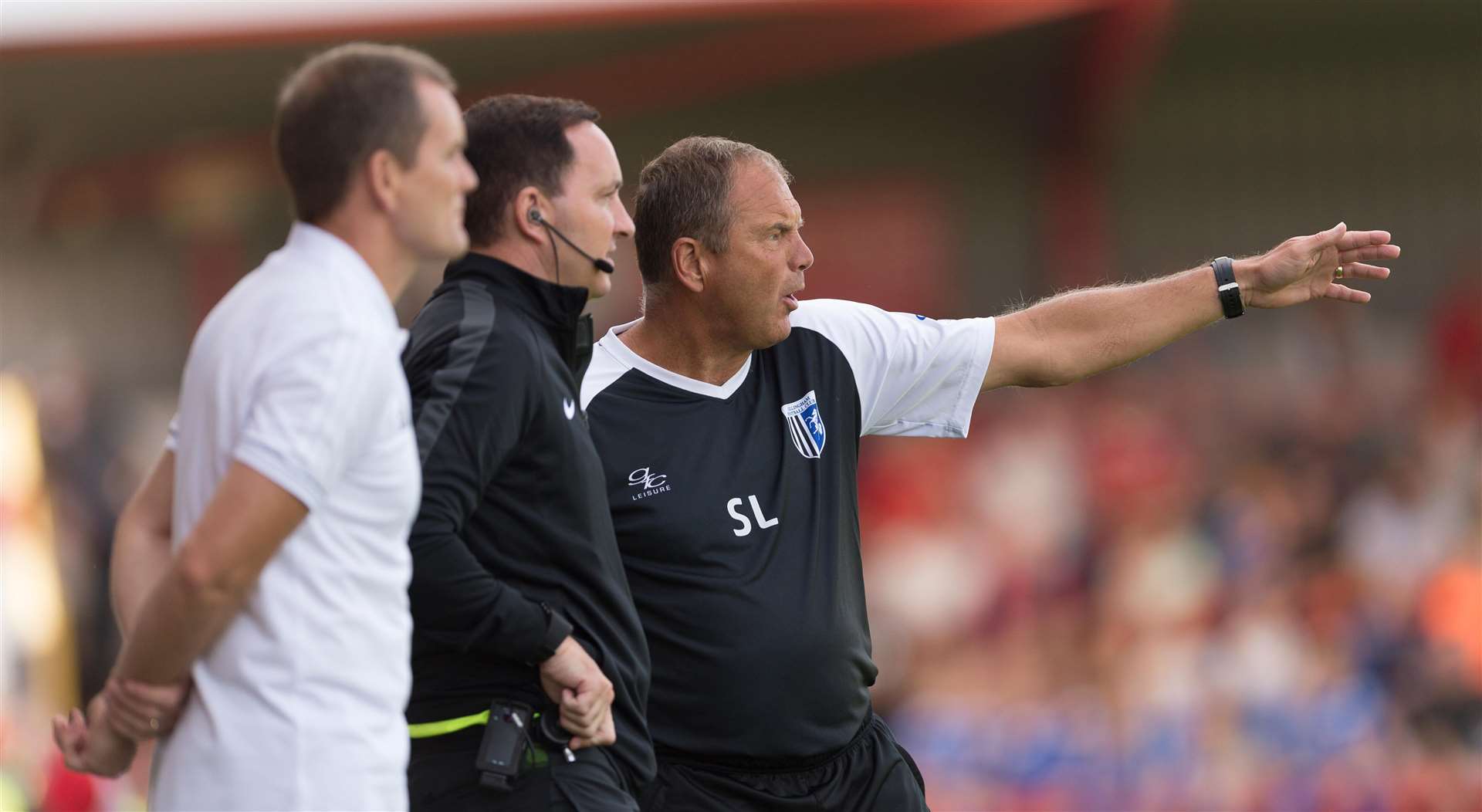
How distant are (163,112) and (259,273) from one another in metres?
10.8

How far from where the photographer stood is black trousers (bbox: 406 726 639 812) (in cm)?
313

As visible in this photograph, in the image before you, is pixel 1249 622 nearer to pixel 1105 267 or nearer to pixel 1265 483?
pixel 1265 483

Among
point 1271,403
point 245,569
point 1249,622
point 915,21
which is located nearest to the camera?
point 245,569

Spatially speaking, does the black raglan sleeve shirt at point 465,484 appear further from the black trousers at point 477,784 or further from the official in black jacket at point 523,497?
the black trousers at point 477,784

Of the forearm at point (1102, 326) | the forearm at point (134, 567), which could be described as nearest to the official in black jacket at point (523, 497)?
the forearm at point (134, 567)

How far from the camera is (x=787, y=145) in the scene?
13.7 metres

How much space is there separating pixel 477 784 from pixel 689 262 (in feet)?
5.28

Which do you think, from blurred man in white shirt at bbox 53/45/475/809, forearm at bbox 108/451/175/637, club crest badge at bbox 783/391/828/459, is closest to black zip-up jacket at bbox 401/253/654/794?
blurred man in white shirt at bbox 53/45/475/809

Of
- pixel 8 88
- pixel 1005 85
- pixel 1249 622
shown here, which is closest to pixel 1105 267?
pixel 1005 85

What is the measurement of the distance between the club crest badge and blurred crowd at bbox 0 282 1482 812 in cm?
497

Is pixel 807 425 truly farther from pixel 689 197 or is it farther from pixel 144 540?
pixel 144 540

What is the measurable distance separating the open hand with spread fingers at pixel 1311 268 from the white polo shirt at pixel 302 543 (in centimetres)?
255

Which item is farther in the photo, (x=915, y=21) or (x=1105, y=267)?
(x=1105, y=267)

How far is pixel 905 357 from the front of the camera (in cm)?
444
